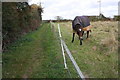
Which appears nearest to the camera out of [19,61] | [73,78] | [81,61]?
[73,78]

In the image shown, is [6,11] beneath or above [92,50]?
above

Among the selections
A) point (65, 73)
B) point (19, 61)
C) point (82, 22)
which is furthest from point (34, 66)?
point (82, 22)

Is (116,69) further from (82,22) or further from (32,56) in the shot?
(82,22)

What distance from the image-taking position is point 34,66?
37.7ft

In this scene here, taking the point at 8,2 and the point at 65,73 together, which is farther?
the point at 8,2

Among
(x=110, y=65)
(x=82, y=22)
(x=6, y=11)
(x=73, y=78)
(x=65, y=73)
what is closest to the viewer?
(x=73, y=78)

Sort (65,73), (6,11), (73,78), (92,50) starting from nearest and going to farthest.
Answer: (73,78) < (65,73) < (6,11) < (92,50)

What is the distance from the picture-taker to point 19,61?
12.7 m

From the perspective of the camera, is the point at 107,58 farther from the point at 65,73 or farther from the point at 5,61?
the point at 5,61

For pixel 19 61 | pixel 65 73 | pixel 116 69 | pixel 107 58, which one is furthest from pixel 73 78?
pixel 19 61

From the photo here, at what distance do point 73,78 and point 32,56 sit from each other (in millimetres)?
5786

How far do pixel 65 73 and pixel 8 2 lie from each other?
234 inches

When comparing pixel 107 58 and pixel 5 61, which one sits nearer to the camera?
pixel 107 58

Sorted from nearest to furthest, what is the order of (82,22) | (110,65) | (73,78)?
(73,78) < (110,65) < (82,22)
